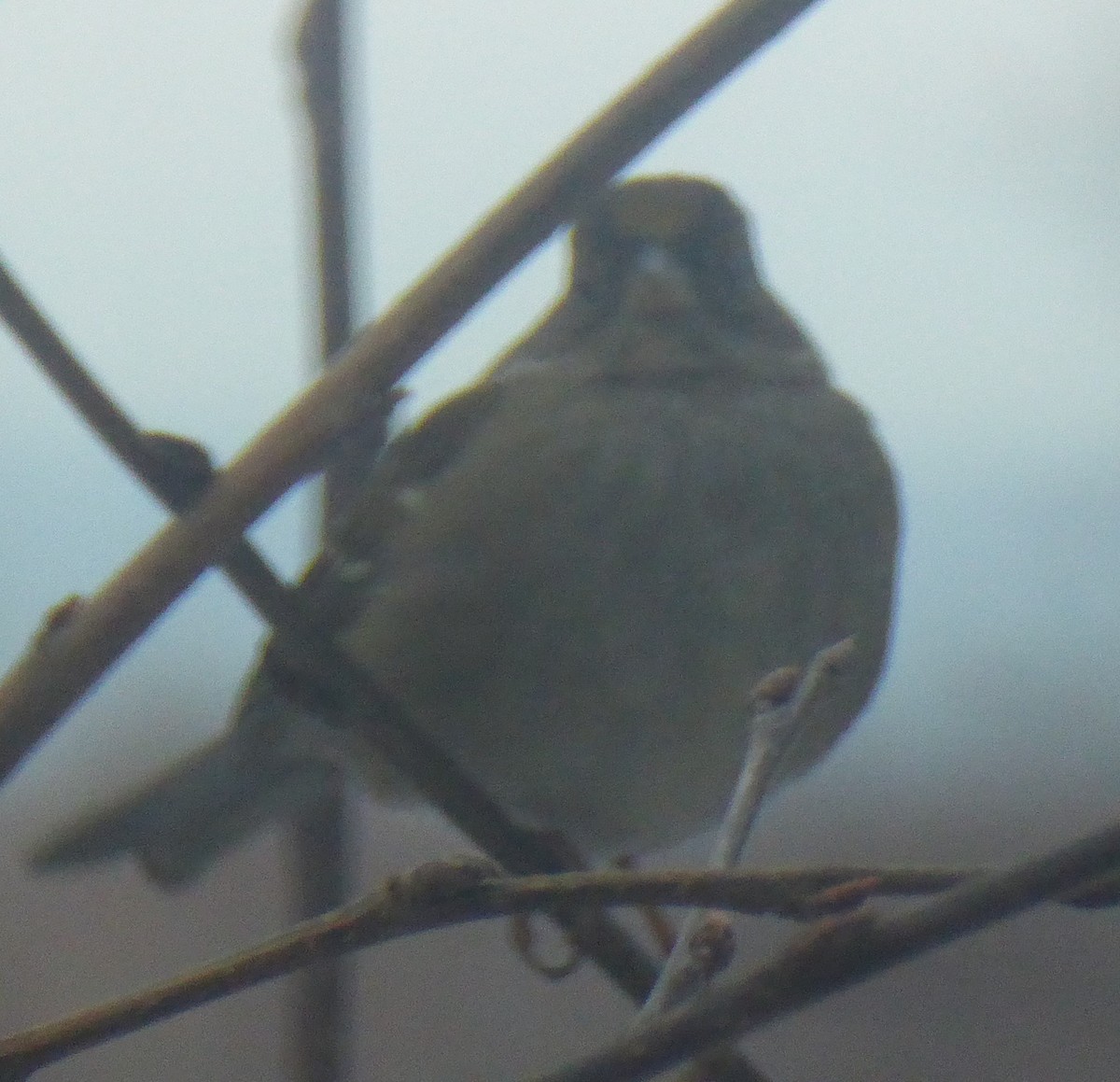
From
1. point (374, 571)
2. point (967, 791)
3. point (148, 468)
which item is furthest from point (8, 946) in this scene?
point (148, 468)

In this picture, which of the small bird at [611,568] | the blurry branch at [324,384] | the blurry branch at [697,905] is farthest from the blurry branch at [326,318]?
the small bird at [611,568]

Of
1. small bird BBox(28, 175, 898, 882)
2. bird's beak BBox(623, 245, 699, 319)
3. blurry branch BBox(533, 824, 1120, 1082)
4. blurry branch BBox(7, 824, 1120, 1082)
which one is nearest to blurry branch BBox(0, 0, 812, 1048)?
blurry branch BBox(7, 824, 1120, 1082)

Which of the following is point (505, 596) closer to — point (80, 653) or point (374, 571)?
point (374, 571)

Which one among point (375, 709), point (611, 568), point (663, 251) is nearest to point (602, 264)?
point (663, 251)

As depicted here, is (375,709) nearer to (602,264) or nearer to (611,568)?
(611,568)

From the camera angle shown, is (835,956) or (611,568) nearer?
(835,956)

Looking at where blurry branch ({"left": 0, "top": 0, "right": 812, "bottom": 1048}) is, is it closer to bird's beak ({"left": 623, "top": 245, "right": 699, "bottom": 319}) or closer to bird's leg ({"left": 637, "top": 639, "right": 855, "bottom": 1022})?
bird's leg ({"left": 637, "top": 639, "right": 855, "bottom": 1022})
